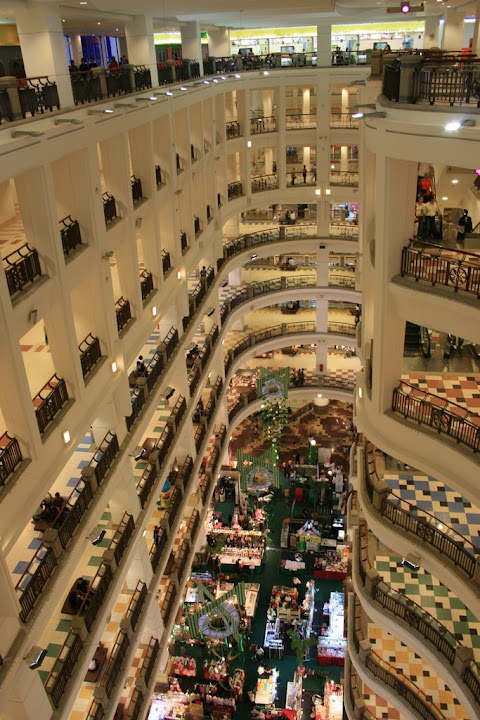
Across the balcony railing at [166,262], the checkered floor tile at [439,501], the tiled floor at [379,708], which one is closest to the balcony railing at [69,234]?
the balcony railing at [166,262]

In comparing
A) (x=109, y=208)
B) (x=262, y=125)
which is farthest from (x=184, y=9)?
(x=262, y=125)

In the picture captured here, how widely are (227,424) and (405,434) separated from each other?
1649 cm

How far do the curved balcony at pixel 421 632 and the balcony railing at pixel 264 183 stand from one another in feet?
59.1

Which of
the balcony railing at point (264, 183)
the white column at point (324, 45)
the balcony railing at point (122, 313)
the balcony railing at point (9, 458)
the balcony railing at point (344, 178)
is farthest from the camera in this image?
the balcony railing at point (344, 178)

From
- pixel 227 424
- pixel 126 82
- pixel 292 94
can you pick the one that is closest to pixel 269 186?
pixel 292 94

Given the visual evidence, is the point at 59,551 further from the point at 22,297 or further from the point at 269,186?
the point at 269,186

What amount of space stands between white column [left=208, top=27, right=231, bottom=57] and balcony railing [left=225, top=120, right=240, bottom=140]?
8.97 ft

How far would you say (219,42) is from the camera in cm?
2586

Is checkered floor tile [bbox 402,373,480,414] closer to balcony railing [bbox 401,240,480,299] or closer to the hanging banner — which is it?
balcony railing [bbox 401,240,480,299]

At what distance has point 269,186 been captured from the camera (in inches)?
1127

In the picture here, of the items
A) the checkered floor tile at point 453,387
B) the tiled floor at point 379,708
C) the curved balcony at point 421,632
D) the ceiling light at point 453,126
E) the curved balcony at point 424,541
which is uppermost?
the ceiling light at point 453,126

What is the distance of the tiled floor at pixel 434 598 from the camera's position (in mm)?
13867

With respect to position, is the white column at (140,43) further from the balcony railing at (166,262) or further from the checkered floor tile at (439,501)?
the checkered floor tile at (439,501)

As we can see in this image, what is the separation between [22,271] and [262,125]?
807 inches
